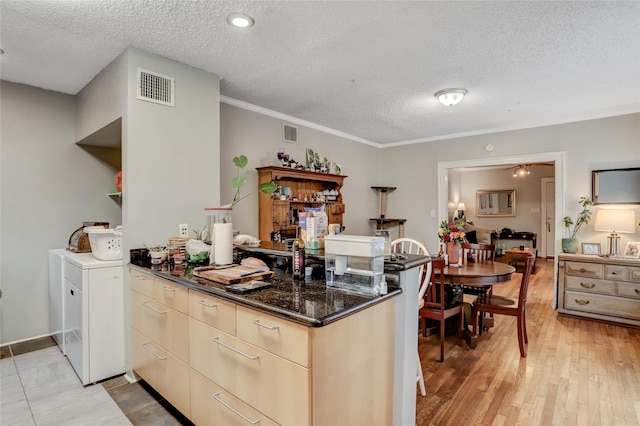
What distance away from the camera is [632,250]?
3.90m

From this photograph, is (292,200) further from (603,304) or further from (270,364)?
(603,304)

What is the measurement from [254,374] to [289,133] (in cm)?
360

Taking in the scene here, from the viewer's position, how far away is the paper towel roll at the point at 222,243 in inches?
87.0

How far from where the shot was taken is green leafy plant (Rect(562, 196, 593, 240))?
423 centimetres

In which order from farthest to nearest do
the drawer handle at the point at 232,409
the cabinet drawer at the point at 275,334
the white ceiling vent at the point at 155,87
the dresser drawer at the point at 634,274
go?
the dresser drawer at the point at 634,274 < the white ceiling vent at the point at 155,87 < the drawer handle at the point at 232,409 < the cabinet drawer at the point at 275,334

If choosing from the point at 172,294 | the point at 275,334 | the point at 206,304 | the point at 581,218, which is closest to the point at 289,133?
the point at 172,294

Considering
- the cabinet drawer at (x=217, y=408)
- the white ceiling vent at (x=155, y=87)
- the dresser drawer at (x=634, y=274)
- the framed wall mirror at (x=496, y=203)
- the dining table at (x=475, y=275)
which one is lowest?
the cabinet drawer at (x=217, y=408)

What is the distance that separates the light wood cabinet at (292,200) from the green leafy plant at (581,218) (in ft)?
10.0

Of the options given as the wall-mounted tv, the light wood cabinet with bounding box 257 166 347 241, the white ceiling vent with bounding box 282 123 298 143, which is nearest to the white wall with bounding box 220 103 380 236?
the white ceiling vent with bounding box 282 123 298 143

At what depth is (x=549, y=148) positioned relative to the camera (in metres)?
4.59

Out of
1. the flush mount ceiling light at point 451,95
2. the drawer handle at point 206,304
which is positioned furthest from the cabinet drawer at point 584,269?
the drawer handle at point 206,304

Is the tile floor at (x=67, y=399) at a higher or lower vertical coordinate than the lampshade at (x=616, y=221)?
lower

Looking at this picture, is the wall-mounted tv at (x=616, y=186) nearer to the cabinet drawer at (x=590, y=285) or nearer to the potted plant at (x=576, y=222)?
the potted plant at (x=576, y=222)

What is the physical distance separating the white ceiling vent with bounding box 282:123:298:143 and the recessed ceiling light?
7.28 feet
